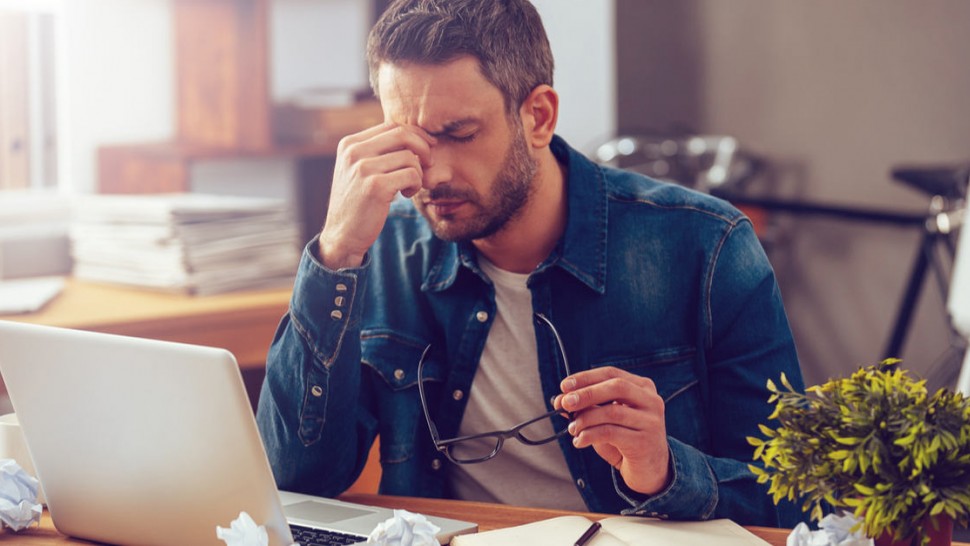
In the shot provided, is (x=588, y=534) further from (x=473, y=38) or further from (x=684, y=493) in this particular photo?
(x=473, y=38)

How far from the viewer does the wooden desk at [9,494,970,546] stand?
49.6 inches

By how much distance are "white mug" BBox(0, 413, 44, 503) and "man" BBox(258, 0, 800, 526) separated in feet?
0.97

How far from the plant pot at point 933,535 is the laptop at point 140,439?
1.35 ft

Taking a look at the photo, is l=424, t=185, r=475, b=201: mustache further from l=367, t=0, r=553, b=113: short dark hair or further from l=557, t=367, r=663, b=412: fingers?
l=557, t=367, r=663, b=412: fingers

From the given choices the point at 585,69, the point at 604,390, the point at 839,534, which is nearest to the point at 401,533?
the point at 604,390

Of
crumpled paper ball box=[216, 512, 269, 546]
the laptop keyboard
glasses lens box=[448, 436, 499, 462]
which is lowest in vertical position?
glasses lens box=[448, 436, 499, 462]

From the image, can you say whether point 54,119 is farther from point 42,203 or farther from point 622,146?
point 622,146

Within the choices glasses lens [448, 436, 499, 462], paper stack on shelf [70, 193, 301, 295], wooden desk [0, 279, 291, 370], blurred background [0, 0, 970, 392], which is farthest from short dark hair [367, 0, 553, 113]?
blurred background [0, 0, 970, 392]

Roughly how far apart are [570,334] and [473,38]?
393mm

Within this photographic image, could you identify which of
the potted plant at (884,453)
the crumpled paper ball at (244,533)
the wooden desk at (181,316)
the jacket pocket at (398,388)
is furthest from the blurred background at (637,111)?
the potted plant at (884,453)

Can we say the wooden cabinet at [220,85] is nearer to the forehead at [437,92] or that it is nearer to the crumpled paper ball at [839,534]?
the forehead at [437,92]

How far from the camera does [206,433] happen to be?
112 centimetres

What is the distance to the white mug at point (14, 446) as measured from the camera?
1.38m

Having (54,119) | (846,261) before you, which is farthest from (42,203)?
(846,261)
